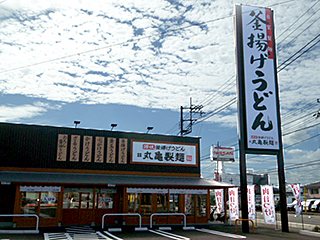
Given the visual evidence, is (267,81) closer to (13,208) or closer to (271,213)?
(271,213)

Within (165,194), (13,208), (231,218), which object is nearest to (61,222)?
(13,208)

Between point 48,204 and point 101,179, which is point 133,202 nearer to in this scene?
point 101,179

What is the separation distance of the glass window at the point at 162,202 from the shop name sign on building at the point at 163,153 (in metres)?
1.97

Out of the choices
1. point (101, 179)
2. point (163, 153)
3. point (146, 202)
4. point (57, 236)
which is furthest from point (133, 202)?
point (57, 236)

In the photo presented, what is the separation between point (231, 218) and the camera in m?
19.7

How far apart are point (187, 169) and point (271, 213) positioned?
208 inches

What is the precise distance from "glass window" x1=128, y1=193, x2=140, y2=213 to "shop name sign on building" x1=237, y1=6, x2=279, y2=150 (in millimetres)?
6247

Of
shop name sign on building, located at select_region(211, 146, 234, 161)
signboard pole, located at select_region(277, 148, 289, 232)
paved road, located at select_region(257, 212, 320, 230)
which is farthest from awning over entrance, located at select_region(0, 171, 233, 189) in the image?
shop name sign on building, located at select_region(211, 146, 234, 161)

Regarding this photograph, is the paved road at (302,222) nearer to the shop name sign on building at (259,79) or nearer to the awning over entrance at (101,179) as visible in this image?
the awning over entrance at (101,179)

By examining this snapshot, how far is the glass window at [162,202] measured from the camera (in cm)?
1844

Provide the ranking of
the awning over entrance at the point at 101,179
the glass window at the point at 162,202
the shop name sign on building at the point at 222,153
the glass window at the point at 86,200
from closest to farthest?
the awning over entrance at the point at 101,179 < the glass window at the point at 86,200 < the glass window at the point at 162,202 < the shop name sign on building at the point at 222,153

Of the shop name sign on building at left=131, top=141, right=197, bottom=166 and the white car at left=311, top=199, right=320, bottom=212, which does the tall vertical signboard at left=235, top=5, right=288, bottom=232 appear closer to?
the shop name sign on building at left=131, top=141, right=197, bottom=166

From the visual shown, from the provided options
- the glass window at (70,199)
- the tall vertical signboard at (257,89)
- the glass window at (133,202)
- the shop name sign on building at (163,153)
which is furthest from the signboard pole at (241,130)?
the glass window at (70,199)

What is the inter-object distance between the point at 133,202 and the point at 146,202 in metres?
0.66
